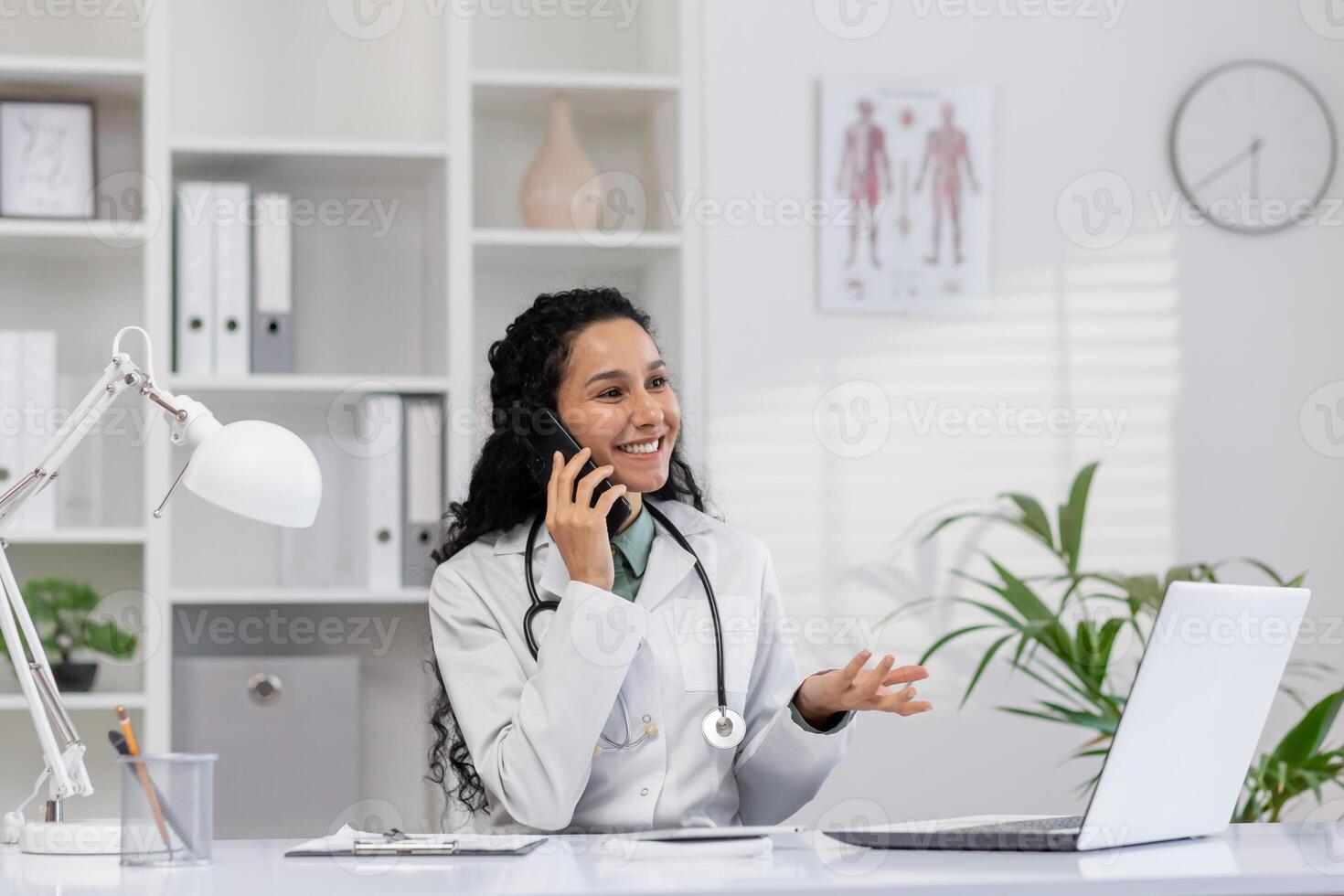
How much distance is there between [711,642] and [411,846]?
57 cm

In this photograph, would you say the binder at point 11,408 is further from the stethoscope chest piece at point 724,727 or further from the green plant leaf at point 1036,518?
the green plant leaf at point 1036,518

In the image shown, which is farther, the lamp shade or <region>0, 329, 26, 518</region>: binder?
<region>0, 329, 26, 518</region>: binder

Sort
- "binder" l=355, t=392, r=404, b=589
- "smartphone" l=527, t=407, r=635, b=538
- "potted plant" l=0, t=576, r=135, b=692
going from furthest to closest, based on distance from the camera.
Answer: "binder" l=355, t=392, r=404, b=589 → "potted plant" l=0, t=576, r=135, b=692 → "smartphone" l=527, t=407, r=635, b=538

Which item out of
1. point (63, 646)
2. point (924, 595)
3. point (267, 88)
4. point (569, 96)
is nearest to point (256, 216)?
point (267, 88)

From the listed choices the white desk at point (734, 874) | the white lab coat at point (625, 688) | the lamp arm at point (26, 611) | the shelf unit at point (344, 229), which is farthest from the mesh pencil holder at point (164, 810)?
the shelf unit at point (344, 229)

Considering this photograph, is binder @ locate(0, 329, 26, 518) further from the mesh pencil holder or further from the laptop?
the laptop

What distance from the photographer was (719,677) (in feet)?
6.02

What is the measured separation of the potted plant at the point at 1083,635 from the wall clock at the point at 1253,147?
0.75 meters

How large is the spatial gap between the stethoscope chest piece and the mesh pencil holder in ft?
2.05

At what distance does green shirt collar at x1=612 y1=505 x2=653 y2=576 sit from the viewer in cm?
199

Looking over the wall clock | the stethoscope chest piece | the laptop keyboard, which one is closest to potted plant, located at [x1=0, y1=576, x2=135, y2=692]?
the stethoscope chest piece

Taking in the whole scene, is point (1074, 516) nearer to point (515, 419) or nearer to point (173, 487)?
point (515, 419)

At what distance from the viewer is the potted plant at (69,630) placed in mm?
2695

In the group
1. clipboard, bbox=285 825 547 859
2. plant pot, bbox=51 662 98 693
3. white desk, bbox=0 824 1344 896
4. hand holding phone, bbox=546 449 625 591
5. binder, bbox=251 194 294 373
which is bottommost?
plant pot, bbox=51 662 98 693
